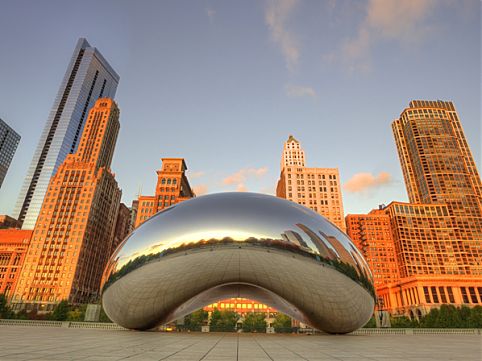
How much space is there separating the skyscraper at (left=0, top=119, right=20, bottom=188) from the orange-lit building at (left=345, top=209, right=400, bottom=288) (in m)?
212

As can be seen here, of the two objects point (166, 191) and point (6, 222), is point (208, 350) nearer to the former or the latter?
point (166, 191)

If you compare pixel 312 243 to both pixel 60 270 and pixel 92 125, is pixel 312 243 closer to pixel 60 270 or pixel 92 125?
pixel 60 270

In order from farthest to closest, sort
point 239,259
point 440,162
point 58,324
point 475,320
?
point 440,162, point 475,320, point 58,324, point 239,259

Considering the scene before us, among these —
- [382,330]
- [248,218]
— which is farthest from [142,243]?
[382,330]

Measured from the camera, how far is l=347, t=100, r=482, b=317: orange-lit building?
127 m

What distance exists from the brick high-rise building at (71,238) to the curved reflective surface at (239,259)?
10638 cm

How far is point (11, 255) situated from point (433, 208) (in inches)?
7156

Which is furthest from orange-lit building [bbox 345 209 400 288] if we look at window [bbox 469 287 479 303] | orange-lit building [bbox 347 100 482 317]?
window [bbox 469 287 479 303]

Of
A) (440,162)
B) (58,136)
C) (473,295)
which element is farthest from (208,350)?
(58,136)

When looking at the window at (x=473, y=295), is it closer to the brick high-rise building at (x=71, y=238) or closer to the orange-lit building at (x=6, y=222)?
the brick high-rise building at (x=71, y=238)

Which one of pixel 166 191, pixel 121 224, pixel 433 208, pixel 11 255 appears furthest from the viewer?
pixel 121 224

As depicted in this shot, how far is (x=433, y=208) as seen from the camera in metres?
139

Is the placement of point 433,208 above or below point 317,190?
below

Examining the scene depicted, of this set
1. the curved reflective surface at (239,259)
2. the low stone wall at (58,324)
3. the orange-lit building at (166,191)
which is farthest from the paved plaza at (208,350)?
the orange-lit building at (166,191)
